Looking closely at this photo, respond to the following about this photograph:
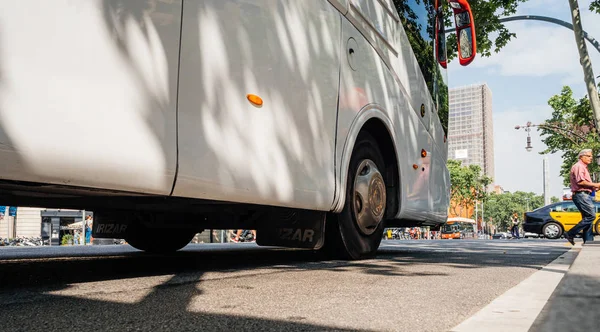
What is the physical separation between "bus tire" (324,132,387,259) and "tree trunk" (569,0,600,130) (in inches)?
428

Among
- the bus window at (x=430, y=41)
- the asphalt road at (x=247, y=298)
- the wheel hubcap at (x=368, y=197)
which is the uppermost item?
the bus window at (x=430, y=41)

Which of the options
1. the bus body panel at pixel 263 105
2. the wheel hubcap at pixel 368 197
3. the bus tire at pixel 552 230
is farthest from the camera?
the bus tire at pixel 552 230

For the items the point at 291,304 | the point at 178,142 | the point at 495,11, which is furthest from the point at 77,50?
the point at 495,11

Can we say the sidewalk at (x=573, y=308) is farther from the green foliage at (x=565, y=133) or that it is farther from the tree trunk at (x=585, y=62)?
the green foliage at (x=565, y=133)

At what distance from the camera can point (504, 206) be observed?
127 metres

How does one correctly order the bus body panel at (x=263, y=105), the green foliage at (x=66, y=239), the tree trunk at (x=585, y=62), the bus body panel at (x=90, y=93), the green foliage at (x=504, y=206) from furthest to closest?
the green foliage at (x=504, y=206) < the green foliage at (x=66, y=239) < the tree trunk at (x=585, y=62) < the bus body panel at (x=263, y=105) < the bus body panel at (x=90, y=93)

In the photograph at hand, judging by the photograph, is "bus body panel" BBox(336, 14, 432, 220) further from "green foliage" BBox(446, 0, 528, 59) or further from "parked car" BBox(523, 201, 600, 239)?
"parked car" BBox(523, 201, 600, 239)

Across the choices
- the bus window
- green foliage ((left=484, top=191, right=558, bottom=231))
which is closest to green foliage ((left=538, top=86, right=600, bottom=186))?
the bus window

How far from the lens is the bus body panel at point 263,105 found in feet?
8.62

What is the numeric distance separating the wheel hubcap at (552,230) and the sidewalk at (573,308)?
22.1m

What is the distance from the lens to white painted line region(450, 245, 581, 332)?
1706mm

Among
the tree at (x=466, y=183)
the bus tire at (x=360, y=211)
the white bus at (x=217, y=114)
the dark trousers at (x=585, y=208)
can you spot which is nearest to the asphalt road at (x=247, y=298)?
the white bus at (x=217, y=114)

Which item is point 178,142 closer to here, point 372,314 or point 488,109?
point 372,314

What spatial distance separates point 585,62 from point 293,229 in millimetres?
12446
